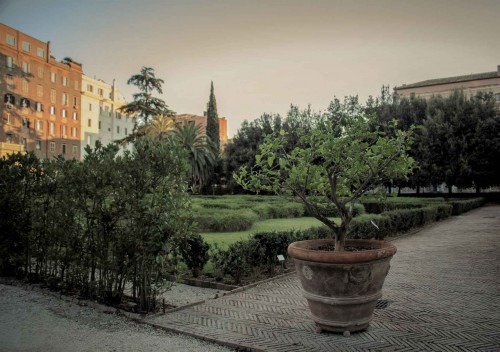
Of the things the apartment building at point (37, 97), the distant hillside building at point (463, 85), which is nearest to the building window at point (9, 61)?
the apartment building at point (37, 97)

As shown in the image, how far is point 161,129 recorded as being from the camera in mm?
41625

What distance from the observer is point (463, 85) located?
64875mm

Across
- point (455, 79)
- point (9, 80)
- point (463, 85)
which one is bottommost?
point (9, 80)

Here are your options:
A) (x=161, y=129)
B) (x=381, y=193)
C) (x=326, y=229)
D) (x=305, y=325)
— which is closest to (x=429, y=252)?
(x=326, y=229)

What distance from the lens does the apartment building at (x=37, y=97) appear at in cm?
4740

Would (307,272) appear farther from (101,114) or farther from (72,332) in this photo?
(101,114)

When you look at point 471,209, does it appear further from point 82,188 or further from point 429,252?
point 82,188

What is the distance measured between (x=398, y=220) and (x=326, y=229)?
5.93 metres

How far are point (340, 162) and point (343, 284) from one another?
1630 millimetres

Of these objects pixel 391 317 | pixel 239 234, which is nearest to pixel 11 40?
pixel 239 234

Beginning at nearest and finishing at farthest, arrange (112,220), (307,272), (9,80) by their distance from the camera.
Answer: (307,272), (112,220), (9,80)

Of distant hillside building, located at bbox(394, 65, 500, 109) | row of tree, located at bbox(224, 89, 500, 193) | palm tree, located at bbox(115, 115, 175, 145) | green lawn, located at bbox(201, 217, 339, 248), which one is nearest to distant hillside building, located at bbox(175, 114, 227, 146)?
distant hillside building, located at bbox(394, 65, 500, 109)

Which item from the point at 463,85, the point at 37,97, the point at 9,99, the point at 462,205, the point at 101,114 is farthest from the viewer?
the point at 101,114

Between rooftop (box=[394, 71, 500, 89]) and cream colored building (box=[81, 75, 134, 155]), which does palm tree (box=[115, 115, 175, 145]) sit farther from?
rooftop (box=[394, 71, 500, 89])
